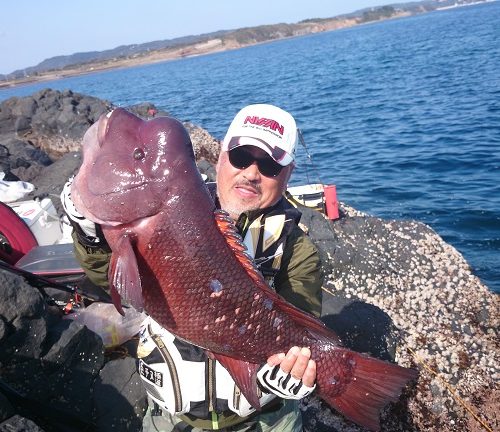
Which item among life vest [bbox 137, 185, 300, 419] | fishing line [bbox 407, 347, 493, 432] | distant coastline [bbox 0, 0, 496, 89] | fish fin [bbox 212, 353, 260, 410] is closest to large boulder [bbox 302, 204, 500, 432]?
fishing line [bbox 407, 347, 493, 432]

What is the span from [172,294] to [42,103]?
22.4 meters

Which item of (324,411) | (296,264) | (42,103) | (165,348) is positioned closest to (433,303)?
(324,411)

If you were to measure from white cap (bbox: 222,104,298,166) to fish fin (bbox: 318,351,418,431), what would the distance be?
144 cm

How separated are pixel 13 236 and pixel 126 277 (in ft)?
15.6

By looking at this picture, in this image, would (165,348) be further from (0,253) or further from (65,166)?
(65,166)

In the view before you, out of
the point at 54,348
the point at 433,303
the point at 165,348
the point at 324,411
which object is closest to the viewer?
the point at 165,348

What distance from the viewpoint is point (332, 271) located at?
A: 693 centimetres

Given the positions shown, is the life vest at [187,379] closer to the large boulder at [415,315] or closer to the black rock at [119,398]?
the black rock at [119,398]

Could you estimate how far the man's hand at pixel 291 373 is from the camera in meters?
2.56

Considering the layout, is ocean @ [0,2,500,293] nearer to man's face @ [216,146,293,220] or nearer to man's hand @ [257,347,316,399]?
man's face @ [216,146,293,220]

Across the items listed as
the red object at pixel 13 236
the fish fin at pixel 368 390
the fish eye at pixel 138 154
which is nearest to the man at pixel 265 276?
the fish fin at pixel 368 390

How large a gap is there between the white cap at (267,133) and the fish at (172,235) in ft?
2.69

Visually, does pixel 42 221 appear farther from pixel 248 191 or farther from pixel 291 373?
pixel 291 373

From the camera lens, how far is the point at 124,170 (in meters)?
2.32
